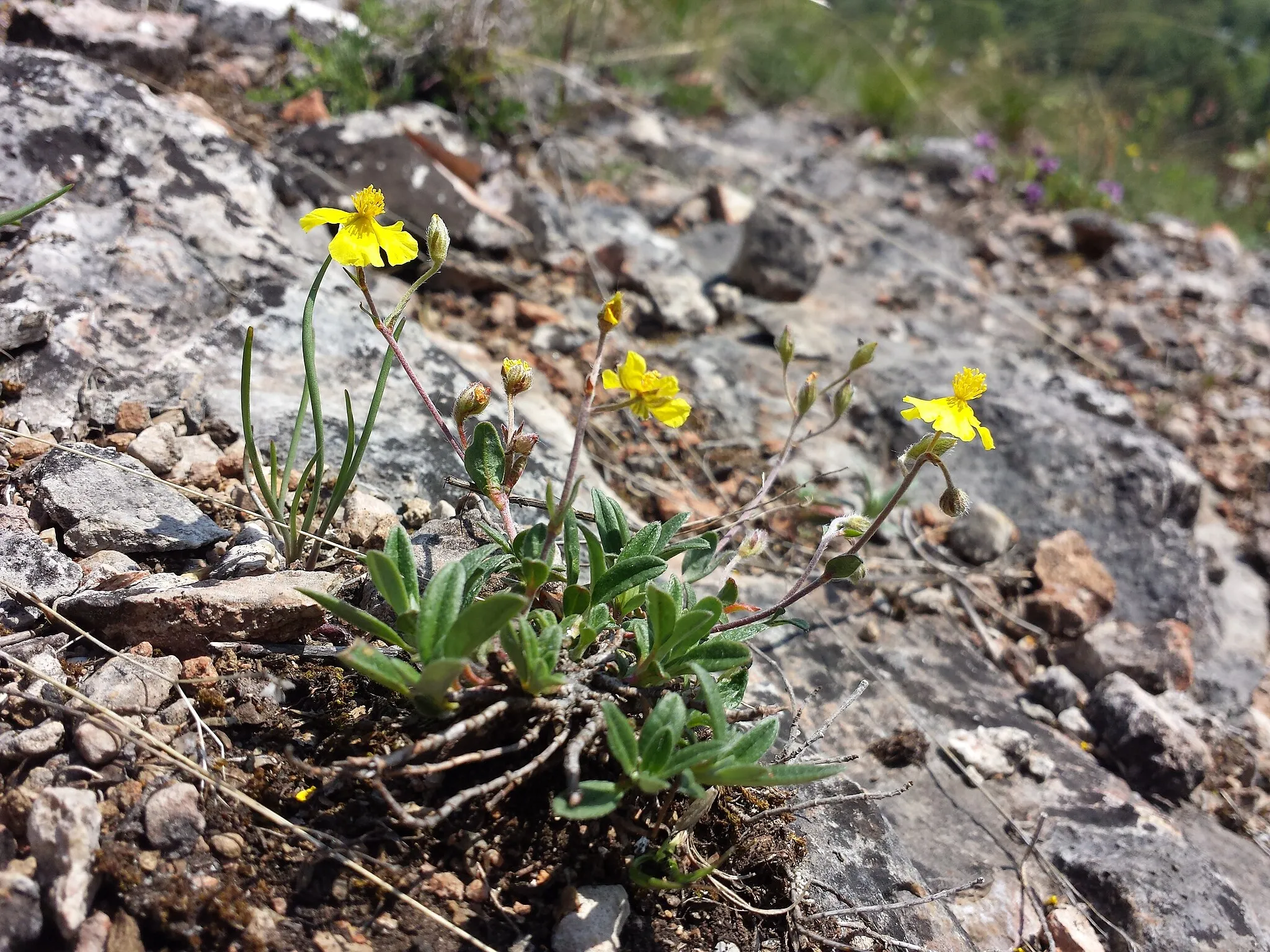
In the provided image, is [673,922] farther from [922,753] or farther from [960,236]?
[960,236]

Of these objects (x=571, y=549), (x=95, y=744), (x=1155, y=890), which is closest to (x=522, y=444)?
(x=571, y=549)

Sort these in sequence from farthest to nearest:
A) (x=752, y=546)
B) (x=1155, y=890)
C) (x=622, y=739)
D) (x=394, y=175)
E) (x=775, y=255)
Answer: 1. (x=775, y=255)
2. (x=394, y=175)
3. (x=752, y=546)
4. (x=1155, y=890)
5. (x=622, y=739)

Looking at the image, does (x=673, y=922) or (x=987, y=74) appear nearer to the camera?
(x=673, y=922)

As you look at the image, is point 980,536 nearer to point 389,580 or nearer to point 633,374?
point 633,374

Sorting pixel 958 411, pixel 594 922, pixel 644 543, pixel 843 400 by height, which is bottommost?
pixel 594 922

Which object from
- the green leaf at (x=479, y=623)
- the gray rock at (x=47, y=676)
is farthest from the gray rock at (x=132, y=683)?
the green leaf at (x=479, y=623)

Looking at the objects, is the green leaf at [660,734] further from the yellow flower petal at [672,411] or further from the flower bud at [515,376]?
the flower bud at [515,376]

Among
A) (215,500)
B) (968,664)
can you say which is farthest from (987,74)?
(215,500)
